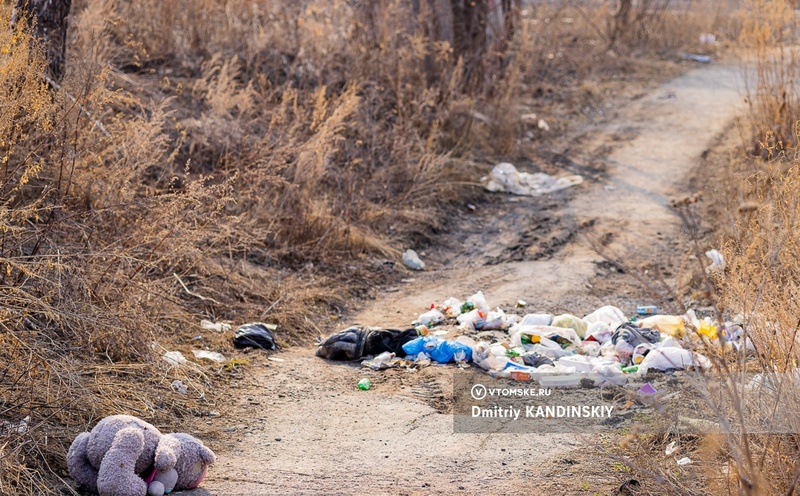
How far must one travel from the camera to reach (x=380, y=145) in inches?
315

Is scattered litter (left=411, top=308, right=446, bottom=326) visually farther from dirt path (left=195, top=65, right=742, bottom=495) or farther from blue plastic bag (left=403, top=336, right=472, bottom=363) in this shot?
blue plastic bag (left=403, top=336, right=472, bottom=363)

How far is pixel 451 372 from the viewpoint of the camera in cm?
483

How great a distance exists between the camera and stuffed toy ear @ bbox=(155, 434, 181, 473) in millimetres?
3279

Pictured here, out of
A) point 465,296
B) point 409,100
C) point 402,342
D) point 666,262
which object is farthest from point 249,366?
point 409,100

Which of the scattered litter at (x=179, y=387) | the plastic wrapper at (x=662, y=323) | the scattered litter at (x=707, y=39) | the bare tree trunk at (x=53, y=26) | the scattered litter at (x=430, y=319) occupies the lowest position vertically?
the scattered litter at (x=430, y=319)

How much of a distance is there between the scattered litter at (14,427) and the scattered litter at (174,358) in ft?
3.54

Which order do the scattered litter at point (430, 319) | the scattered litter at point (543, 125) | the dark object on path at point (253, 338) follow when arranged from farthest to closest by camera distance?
the scattered litter at point (543, 125), the scattered litter at point (430, 319), the dark object on path at point (253, 338)

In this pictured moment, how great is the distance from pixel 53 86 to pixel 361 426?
293cm

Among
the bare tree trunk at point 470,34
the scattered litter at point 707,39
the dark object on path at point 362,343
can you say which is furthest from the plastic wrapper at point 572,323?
the scattered litter at point 707,39

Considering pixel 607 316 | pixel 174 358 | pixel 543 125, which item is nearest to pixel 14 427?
pixel 174 358

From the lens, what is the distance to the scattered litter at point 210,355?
486 cm

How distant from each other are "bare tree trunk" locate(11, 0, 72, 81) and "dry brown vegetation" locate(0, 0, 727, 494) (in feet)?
0.65

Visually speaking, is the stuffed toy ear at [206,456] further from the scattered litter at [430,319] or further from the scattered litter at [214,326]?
the scattered litter at [430,319]

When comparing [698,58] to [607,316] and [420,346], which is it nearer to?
[607,316]
